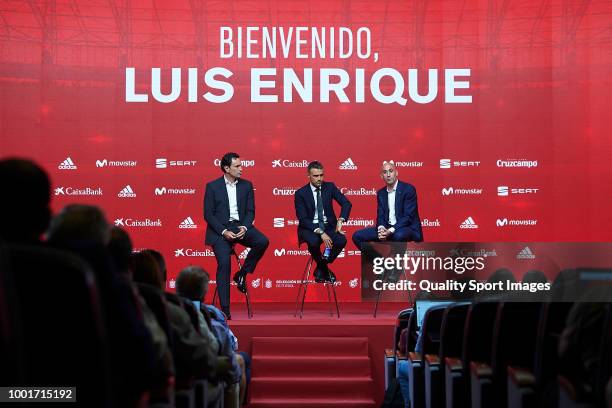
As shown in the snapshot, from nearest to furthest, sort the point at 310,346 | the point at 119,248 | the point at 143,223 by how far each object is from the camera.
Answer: the point at 119,248
the point at 310,346
the point at 143,223

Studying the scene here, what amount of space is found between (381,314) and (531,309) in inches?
193

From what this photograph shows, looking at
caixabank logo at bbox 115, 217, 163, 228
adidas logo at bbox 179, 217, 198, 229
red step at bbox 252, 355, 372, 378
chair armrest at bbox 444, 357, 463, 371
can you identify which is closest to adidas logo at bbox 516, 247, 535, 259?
red step at bbox 252, 355, 372, 378

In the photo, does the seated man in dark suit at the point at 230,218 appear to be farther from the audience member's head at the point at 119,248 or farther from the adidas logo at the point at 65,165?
the audience member's head at the point at 119,248

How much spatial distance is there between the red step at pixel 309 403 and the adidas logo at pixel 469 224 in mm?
3002

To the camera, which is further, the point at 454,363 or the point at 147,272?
the point at 454,363

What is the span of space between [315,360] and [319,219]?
1.52 meters

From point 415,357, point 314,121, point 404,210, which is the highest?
point 314,121

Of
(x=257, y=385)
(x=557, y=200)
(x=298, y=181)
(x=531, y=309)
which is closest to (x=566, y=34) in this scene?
(x=557, y=200)

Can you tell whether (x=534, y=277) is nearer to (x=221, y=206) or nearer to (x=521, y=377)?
(x=521, y=377)

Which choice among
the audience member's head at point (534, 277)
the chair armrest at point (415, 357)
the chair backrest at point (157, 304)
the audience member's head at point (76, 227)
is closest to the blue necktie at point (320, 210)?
the chair armrest at point (415, 357)

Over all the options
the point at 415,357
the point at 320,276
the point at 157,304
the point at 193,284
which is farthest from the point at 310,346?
the point at 157,304

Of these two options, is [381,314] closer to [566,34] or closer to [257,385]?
[257,385]

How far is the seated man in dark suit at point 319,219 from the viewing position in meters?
7.48

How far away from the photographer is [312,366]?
647cm
